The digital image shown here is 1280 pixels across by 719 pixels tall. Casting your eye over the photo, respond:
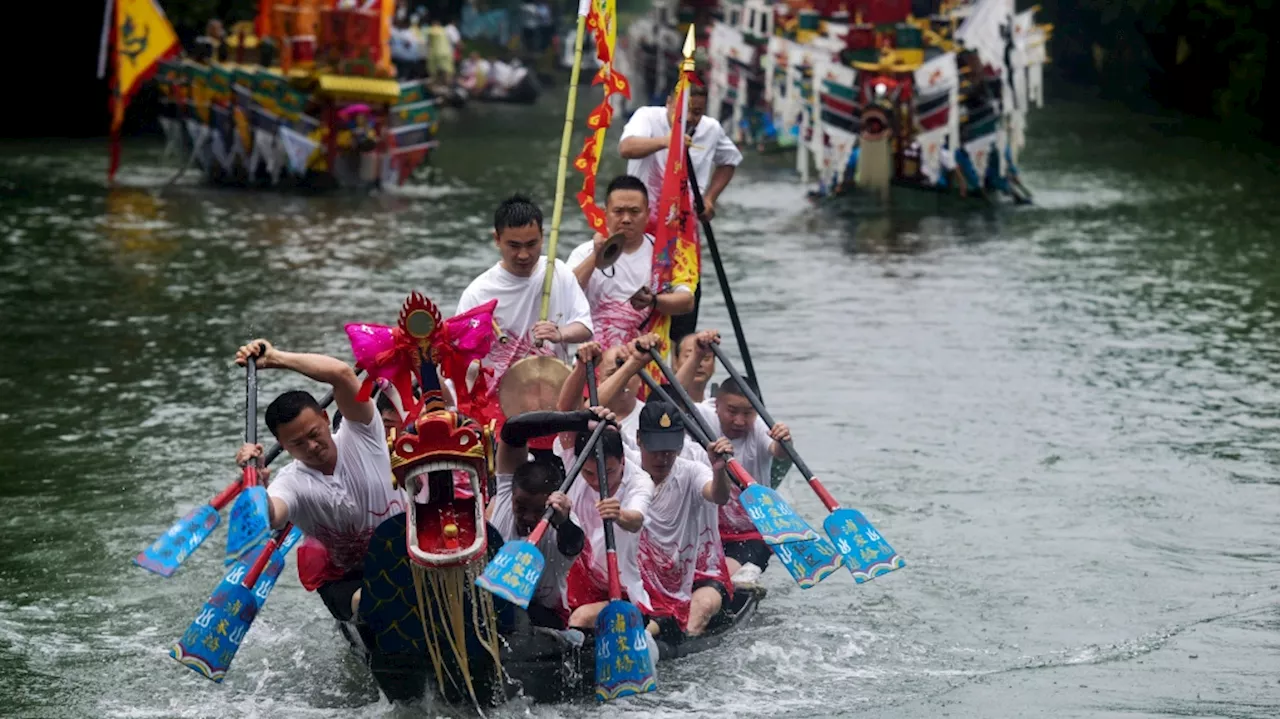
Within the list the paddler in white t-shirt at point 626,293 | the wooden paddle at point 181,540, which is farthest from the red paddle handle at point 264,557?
the paddler in white t-shirt at point 626,293

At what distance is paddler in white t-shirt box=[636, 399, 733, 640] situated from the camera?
7441 millimetres

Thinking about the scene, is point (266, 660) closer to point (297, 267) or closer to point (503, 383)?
point (503, 383)

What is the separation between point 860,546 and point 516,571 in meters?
1.44

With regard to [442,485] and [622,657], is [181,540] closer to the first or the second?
[442,485]

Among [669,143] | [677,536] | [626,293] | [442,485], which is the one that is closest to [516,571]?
[442,485]

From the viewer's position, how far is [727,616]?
7.64m

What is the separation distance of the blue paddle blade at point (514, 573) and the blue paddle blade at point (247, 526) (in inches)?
28.1

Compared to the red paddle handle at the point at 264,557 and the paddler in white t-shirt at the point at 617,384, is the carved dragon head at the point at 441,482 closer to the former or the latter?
the red paddle handle at the point at 264,557

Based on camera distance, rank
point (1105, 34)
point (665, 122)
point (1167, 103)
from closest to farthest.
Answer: point (665, 122)
point (1167, 103)
point (1105, 34)

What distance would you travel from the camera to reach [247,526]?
6203 millimetres

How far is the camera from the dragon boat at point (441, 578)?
630 cm

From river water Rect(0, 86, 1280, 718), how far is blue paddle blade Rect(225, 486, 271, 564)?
3.11ft

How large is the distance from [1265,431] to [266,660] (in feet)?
19.6

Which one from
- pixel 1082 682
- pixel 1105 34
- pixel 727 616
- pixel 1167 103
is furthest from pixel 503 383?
pixel 1105 34
